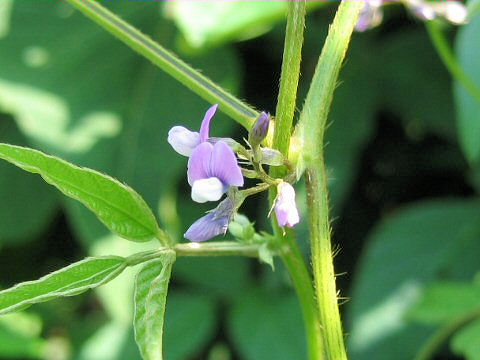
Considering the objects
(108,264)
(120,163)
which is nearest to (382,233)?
(120,163)

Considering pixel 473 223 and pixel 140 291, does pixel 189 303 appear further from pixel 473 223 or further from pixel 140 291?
pixel 140 291

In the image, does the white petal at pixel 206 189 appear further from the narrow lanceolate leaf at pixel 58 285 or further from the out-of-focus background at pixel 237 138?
the out-of-focus background at pixel 237 138

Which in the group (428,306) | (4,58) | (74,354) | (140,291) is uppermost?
(4,58)

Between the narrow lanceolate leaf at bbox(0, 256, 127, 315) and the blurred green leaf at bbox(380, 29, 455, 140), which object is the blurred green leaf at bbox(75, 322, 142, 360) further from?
the narrow lanceolate leaf at bbox(0, 256, 127, 315)

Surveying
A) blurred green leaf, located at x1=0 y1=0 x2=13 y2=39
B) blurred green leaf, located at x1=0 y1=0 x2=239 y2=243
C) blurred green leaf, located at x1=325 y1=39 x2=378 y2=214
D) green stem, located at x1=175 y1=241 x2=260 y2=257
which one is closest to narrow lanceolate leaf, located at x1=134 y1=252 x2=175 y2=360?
green stem, located at x1=175 y1=241 x2=260 y2=257

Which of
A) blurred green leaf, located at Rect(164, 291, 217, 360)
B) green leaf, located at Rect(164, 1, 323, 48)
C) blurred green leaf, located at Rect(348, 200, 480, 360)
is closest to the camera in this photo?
green leaf, located at Rect(164, 1, 323, 48)

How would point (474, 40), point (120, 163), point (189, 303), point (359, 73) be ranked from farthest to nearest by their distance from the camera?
point (359, 73)
point (189, 303)
point (120, 163)
point (474, 40)

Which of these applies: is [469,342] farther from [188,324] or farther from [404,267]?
[188,324]
